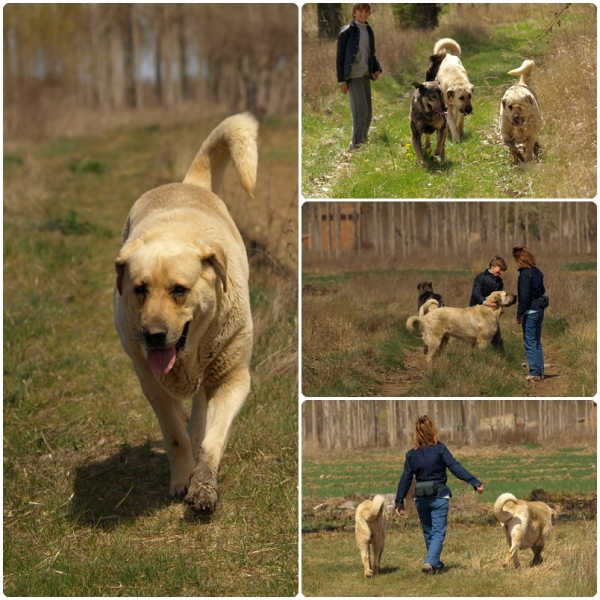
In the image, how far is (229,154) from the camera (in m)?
7.36

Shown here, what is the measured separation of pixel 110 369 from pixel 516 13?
15.5 feet

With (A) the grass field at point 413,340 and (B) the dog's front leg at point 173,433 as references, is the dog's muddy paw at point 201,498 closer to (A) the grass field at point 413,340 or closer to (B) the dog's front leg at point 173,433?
(B) the dog's front leg at point 173,433

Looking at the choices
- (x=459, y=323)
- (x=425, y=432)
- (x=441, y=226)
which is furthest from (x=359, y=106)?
(x=425, y=432)

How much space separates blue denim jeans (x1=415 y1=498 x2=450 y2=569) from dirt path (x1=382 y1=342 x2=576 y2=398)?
771mm

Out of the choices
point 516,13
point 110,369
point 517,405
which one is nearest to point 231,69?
point 110,369

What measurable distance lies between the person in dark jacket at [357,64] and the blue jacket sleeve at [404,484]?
1945mm

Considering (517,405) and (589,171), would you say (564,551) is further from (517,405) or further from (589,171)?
(589,171)

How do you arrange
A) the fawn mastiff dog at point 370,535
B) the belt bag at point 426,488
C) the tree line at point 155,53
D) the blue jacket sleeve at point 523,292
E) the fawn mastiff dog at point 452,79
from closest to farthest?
1. the fawn mastiff dog at point 370,535
2. the blue jacket sleeve at point 523,292
3. the belt bag at point 426,488
4. the fawn mastiff dog at point 452,79
5. the tree line at point 155,53

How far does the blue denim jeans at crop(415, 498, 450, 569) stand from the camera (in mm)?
5133

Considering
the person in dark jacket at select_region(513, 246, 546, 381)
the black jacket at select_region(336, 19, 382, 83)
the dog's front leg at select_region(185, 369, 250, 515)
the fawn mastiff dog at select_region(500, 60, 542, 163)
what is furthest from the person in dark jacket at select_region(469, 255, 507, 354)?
the dog's front leg at select_region(185, 369, 250, 515)

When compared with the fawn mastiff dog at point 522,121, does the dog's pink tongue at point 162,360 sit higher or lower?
lower

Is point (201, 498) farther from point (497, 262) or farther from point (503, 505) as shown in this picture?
point (497, 262)

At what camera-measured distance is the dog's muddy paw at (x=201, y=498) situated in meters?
5.26

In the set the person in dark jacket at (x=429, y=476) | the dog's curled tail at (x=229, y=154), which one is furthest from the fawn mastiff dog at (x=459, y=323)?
the dog's curled tail at (x=229, y=154)
